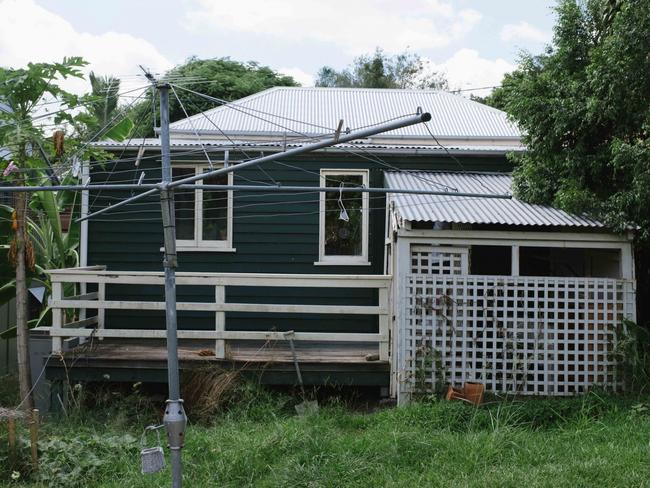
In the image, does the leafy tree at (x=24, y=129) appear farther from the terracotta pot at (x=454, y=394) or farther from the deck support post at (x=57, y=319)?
the terracotta pot at (x=454, y=394)

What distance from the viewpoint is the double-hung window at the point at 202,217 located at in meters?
11.9

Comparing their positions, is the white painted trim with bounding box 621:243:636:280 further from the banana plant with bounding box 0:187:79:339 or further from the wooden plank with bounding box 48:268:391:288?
the banana plant with bounding box 0:187:79:339

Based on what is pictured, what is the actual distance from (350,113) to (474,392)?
7.03 meters

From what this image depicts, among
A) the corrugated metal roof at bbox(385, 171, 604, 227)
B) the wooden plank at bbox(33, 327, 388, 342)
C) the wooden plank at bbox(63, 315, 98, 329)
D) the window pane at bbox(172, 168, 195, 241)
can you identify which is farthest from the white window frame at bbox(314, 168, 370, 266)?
the wooden plank at bbox(63, 315, 98, 329)

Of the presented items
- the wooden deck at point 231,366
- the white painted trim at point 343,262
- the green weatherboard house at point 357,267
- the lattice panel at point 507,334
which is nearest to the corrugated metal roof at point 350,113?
the green weatherboard house at point 357,267

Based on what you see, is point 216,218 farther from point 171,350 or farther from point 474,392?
point 171,350

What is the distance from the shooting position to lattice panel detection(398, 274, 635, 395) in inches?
346

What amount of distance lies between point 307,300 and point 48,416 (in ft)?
14.4

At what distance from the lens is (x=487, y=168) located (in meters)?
12.0

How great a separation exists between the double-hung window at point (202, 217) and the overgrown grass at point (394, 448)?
12.9ft

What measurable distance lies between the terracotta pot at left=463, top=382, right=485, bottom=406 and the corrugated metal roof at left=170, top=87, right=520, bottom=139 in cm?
498

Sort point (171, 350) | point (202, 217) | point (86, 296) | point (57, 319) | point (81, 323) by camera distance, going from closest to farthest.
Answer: point (171, 350) → point (57, 319) → point (81, 323) → point (86, 296) → point (202, 217)

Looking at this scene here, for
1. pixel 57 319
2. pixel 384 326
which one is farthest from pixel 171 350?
pixel 57 319

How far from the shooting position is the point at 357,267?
1191 cm
